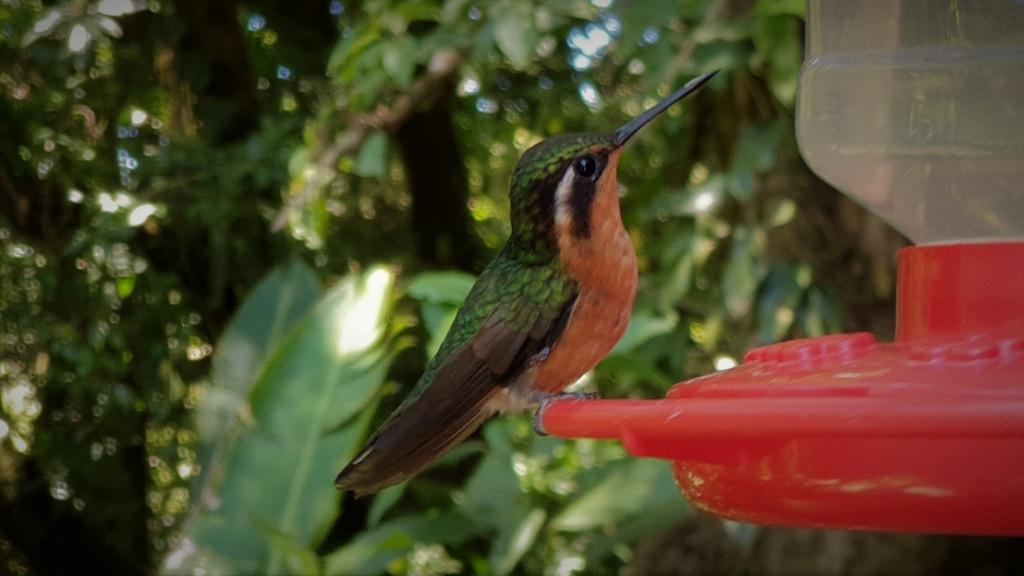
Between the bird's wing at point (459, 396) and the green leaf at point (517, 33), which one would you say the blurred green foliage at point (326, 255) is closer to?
the green leaf at point (517, 33)

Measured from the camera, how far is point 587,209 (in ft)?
6.80

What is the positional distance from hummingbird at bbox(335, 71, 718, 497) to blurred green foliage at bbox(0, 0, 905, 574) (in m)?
0.82

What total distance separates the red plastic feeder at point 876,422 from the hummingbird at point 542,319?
0.43 meters

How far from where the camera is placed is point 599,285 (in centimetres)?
205

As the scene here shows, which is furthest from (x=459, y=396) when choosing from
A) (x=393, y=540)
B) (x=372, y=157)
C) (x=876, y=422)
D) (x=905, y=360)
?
(x=372, y=157)

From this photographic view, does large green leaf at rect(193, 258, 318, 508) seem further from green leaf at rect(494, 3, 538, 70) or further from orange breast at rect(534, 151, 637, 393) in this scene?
orange breast at rect(534, 151, 637, 393)

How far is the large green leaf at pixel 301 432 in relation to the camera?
3277mm

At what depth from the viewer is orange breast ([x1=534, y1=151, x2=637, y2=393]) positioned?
80.1 inches

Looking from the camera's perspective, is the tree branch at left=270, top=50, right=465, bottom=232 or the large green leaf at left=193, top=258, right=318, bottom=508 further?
the tree branch at left=270, top=50, right=465, bottom=232

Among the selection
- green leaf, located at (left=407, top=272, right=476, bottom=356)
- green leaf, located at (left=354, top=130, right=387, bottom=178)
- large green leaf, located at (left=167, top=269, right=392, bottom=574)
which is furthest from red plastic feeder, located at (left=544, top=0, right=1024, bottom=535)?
green leaf, located at (left=354, top=130, right=387, bottom=178)

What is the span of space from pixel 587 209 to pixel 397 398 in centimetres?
272

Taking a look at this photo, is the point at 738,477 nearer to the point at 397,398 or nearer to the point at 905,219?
the point at 905,219

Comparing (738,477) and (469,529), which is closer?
(738,477)

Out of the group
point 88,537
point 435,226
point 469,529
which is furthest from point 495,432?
point 88,537
